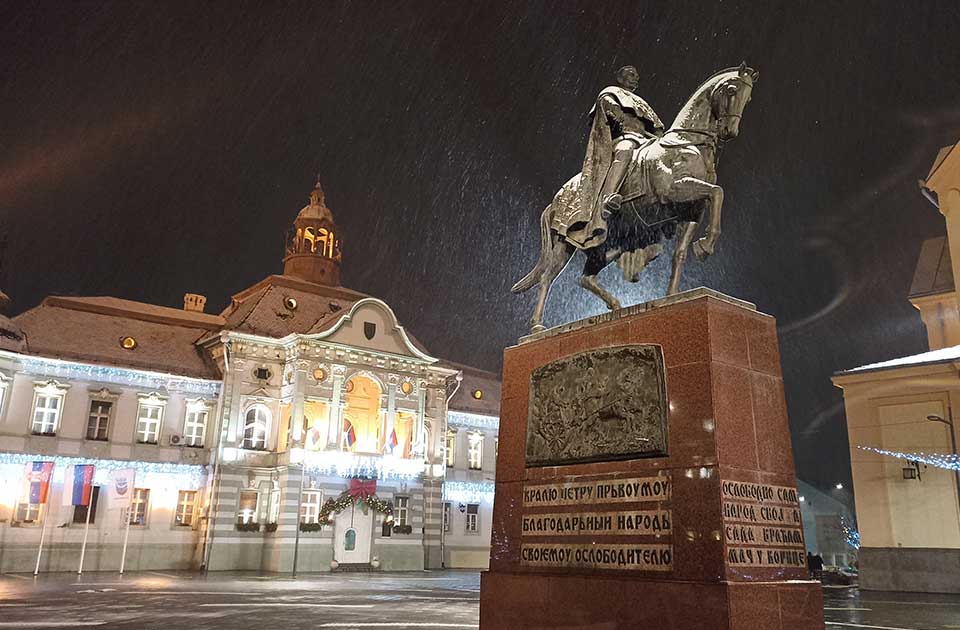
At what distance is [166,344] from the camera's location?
3512 centimetres

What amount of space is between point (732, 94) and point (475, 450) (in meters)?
35.5

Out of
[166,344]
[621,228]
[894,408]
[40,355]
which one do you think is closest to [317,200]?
[166,344]

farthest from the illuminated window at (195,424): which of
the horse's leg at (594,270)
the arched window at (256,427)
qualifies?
the horse's leg at (594,270)

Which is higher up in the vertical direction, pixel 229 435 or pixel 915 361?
pixel 915 361

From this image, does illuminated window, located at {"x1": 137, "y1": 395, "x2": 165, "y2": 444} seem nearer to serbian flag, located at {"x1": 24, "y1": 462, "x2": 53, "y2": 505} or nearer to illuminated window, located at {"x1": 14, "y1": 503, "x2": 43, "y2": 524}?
serbian flag, located at {"x1": 24, "y1": 462, "x2": 53, "y2": 505}

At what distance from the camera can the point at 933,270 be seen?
30031 mm

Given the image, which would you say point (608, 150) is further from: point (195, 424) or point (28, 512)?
point (28, 512)

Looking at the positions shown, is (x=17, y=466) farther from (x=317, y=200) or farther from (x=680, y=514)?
(x=680, y=514)

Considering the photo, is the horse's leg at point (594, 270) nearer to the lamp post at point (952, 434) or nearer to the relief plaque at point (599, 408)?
the relief plaque at point (599, 408)

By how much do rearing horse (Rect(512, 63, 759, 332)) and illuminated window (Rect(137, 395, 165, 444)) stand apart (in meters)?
29.1

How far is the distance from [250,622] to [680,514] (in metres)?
8.93

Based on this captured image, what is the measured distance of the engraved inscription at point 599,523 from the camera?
671 centimetres

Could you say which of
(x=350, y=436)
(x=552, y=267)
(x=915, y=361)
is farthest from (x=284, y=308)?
(x=552, y=267)

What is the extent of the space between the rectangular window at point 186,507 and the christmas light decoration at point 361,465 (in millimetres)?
5345
